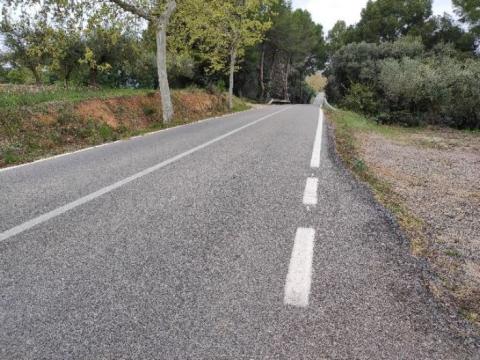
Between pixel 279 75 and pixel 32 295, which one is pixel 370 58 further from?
pixel 32 295

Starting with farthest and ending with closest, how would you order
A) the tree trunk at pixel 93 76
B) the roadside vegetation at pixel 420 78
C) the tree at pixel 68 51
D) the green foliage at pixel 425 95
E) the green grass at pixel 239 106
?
the green grass at pixel 239 106, the tree trunk at pixel 93 76, the roadside vegetation at pixel 420 78, the green foliage at pixel 425 95, the tree at pixel 68 51

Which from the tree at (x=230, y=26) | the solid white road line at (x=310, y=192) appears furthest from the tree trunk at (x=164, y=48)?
the solid white road line at (x=310, y=192)

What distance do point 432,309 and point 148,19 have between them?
1453cm

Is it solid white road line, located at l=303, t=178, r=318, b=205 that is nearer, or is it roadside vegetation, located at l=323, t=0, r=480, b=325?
roadside vegetation, located at l=323, t=0, r=480, b=325

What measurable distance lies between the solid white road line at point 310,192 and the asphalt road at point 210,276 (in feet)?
0.09

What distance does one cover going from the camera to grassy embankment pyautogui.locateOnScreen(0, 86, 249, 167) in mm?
8266

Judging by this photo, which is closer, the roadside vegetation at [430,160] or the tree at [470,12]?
the roadside vegetation at [430,160]

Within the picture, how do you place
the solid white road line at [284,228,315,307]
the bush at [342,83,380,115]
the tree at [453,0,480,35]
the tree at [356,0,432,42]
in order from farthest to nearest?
the tree at [356,0,432,42], the tree at [453,0,480,35], the bush at [342,83,380,115], the solid white road line at [284,228,315,307]

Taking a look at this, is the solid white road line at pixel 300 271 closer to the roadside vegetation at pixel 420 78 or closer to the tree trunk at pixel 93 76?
the roadside vegetation at pixel 420 78

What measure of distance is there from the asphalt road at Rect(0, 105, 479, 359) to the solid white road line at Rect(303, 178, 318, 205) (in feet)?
0.09

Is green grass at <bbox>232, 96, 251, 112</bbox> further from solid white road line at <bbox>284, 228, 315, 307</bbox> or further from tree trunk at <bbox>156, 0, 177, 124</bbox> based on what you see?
solid white road line at <bbox>284, 228, 315, 307</bbox>

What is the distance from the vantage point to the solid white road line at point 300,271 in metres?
2.23

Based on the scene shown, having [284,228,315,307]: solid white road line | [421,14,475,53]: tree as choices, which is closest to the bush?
[284,228,315,307]: solid white road line

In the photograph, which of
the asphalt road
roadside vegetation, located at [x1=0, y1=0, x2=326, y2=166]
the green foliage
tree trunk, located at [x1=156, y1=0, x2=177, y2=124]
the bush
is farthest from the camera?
the bush
